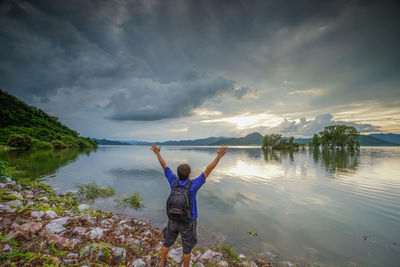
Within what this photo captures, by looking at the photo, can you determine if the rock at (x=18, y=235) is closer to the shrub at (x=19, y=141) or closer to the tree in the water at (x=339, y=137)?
the shrub at (x=19, y=141)

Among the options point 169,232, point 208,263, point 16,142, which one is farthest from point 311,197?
point 16,142

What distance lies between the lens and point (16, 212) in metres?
6.44

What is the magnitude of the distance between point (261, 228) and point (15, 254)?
9229 millimetres

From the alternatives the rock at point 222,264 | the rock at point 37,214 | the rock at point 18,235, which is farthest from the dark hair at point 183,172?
the rock at point 37,214

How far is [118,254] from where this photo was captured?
4.93 m

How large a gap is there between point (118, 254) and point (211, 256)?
3.10 m

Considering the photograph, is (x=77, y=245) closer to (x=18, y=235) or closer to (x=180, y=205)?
(x=18, y=235)

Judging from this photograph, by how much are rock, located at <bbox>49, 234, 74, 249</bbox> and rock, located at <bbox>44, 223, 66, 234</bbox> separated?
478 millimetres

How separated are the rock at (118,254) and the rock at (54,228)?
2.28 metres

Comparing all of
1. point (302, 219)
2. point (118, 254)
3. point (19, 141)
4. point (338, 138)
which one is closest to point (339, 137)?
point (338, 138)

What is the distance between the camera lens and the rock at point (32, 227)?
202 inches

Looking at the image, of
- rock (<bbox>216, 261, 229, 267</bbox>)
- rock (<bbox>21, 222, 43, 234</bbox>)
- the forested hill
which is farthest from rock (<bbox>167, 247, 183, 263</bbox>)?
the forested hill

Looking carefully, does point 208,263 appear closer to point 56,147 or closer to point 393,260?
point 393,260

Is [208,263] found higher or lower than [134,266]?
lower
